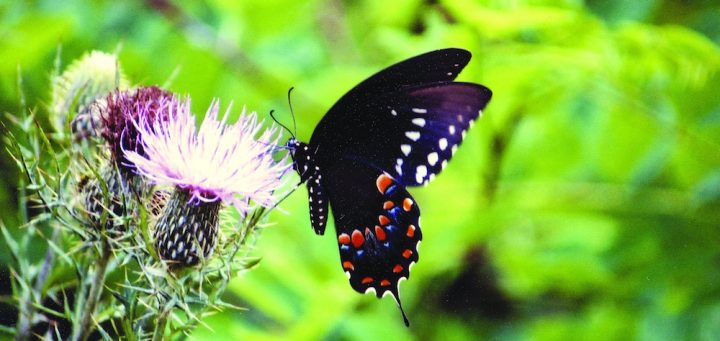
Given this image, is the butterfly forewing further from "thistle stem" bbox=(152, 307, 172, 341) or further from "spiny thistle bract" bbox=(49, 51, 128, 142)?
"thistle stem" bbox=(152, 307, 172, 341)

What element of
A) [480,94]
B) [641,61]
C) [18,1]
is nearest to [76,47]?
[18,1]

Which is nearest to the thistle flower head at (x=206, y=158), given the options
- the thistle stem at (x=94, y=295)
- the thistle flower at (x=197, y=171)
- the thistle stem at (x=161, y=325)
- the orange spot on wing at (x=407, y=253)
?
the thistle flower at (x=197, y=171)

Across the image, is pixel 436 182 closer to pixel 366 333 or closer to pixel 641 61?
pixel 366 333

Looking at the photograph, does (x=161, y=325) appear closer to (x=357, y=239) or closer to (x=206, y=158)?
(x=206, y=158)

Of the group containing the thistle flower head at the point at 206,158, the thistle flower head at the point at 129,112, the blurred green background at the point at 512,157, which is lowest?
the blurred green background at the point at 512,157

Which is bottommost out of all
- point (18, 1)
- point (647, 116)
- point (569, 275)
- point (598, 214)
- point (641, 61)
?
point (569, 275)

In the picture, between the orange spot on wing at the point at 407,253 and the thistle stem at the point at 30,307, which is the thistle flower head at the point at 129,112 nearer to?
the thistle stem at the point at 30,307
